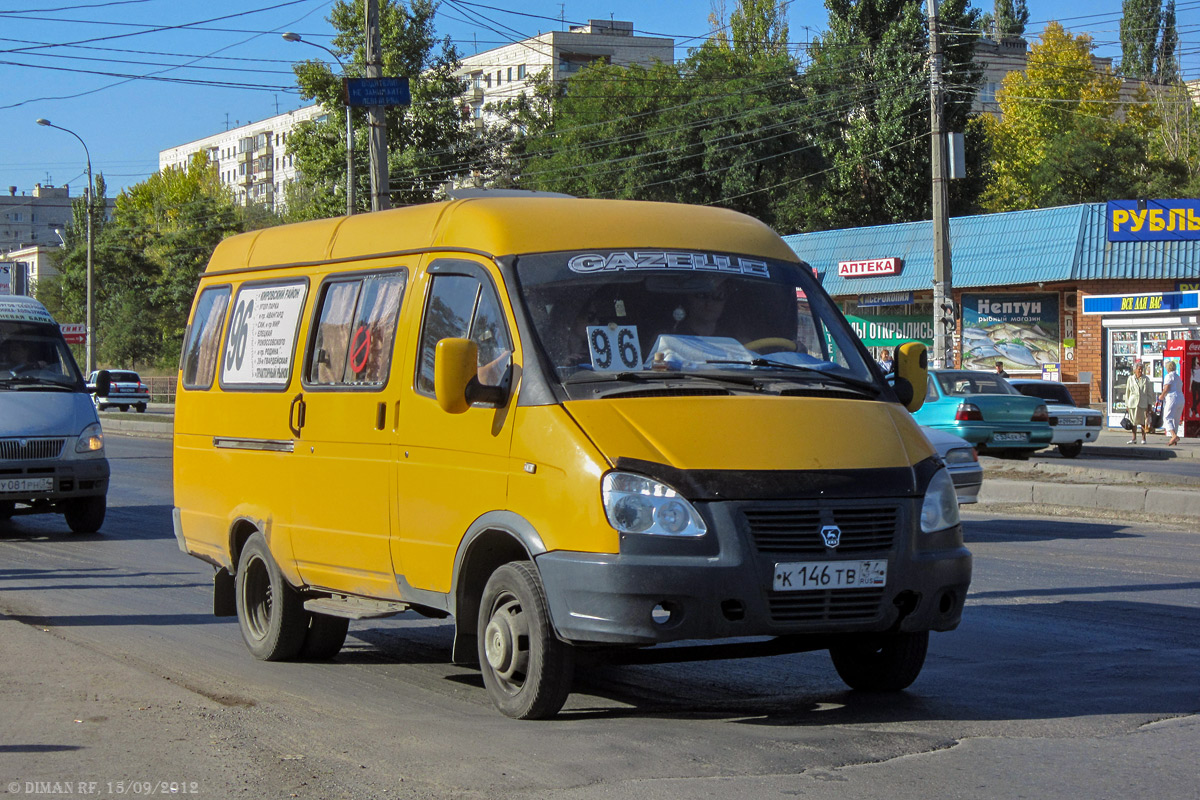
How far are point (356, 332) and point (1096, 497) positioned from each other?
1177cm

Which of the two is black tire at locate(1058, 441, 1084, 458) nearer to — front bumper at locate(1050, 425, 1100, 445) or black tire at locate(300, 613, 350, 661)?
front bumper at locate(1050, 425, 1100, 445)

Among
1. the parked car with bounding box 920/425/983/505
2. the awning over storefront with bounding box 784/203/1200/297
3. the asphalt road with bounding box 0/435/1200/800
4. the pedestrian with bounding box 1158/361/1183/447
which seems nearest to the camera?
the asphalt road with bounding box 0/435/1200/800

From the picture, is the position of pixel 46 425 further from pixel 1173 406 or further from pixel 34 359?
pixel 1173 406

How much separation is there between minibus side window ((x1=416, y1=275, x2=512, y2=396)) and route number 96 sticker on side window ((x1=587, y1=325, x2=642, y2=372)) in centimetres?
36

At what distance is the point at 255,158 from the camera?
132750mm

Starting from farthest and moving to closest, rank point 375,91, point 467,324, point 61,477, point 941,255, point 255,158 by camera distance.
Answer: point 255,158 < point 941,255 < point 375,91 < point 61,477 < point 467,324

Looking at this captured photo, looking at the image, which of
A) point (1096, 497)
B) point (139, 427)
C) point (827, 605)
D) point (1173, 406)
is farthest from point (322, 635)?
point (139, 427)

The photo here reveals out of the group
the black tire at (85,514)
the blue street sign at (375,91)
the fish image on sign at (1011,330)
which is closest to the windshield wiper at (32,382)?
the black tire at (85,514)

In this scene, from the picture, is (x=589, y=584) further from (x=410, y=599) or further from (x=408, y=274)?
(x=408, y=274)

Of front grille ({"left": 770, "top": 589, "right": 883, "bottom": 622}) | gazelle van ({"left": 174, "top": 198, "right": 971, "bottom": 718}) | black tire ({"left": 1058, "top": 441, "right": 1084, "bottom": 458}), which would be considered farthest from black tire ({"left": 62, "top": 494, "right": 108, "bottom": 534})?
black tire ({"left": 1058, "top": 441, "right": 1084, "bottom": 458})

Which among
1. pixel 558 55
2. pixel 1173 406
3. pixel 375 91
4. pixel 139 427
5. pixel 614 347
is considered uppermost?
pixel 558 55

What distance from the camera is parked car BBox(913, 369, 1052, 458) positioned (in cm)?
2297

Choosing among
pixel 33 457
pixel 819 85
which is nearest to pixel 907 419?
pixel 33 457

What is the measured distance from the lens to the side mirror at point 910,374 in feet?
22.0
